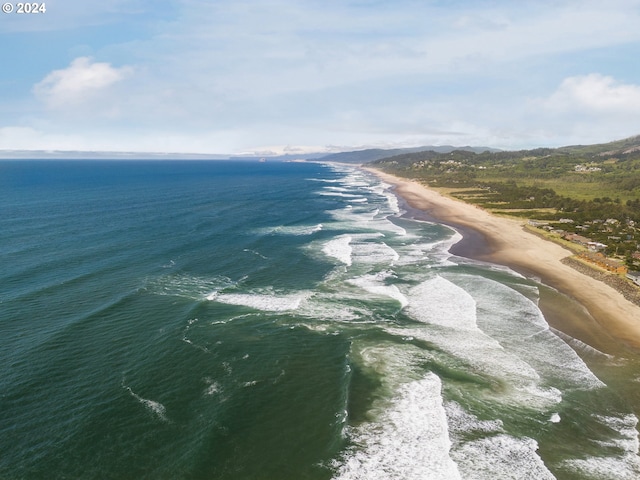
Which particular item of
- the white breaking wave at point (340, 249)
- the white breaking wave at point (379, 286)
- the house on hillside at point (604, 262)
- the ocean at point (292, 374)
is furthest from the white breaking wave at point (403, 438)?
the house on hillside at point (604, 262)

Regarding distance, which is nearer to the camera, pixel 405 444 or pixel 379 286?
pixel 405 444

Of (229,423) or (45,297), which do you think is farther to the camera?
(45,297)

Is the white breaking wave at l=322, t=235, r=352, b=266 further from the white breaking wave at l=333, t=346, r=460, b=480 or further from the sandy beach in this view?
the white breaking wave at l=333, t=346, r=460, b=480

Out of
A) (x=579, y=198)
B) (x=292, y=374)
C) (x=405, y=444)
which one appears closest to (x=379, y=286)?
(x=292, y=374)

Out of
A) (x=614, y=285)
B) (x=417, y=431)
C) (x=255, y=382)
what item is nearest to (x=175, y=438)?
(x=255, y=382)

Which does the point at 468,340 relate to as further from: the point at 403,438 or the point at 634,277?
the point at 634,277

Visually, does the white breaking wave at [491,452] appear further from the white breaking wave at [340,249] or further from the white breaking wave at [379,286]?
the white breaking wave at [340,249]

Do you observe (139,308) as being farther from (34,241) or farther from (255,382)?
(34,241)
